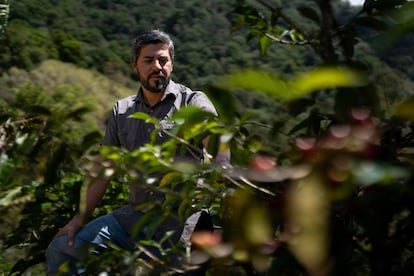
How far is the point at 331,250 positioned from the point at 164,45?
170 cm

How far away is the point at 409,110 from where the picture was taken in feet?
1.65

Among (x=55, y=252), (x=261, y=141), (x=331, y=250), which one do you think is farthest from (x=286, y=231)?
(x=55, y=252)

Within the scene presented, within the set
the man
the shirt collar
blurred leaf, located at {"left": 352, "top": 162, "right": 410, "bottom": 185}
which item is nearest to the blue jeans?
the man

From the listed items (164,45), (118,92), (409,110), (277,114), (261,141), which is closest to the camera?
(409,110)

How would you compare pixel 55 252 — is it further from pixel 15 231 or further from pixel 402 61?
pixel 402 61

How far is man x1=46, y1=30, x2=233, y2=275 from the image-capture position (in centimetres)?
197

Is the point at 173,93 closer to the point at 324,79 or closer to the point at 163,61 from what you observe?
the point at 163,61

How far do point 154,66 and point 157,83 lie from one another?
67 mm

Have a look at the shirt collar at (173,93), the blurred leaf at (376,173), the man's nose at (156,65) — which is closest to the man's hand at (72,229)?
the shirt collar at (173,93)

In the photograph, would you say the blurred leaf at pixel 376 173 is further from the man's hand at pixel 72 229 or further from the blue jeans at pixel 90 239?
the man's hand at pixel 72 229

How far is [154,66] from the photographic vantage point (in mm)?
2330

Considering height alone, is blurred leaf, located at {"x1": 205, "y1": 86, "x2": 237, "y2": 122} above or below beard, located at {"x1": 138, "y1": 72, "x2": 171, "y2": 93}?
above

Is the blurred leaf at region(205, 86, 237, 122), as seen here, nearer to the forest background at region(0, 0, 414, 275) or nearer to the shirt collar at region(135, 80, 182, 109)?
the forest background at region(0, 0, 414, 275)

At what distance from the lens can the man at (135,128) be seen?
1.97 metres
